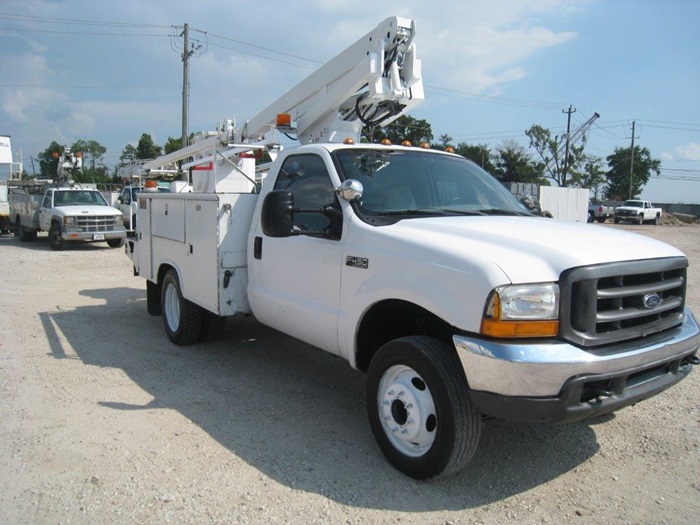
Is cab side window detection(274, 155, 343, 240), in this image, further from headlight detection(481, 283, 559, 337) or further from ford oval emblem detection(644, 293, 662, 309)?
ford oval emblem detection(644, 293, 662, 309)

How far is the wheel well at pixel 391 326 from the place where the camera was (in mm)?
3740

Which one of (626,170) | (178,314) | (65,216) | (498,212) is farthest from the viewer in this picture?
(626,170)

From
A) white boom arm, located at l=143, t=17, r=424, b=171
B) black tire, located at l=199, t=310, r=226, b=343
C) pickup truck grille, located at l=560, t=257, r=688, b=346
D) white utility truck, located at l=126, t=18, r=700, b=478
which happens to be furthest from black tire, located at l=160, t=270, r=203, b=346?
pickup truck grille, located at l=560, t=257, r=688, b=346

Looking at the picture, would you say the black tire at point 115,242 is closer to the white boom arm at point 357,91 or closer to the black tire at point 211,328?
the white boom arm at point 357,91

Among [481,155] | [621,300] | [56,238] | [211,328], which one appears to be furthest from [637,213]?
[621,300]

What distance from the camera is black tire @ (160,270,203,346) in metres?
6.23

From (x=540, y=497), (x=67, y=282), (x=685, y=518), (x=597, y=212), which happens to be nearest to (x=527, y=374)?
(x=540, y=497)

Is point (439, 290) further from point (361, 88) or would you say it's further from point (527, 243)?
point (361, 88)

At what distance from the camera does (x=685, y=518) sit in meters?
3.23

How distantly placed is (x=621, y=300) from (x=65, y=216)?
54.2 feet

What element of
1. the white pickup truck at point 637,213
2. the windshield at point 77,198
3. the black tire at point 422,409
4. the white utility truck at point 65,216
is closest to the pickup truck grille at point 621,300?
the black tire at point 422,409

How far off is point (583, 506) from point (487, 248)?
1.59 m

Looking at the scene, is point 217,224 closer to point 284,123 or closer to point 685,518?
point 284,123

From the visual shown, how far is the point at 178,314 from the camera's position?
259 inches
